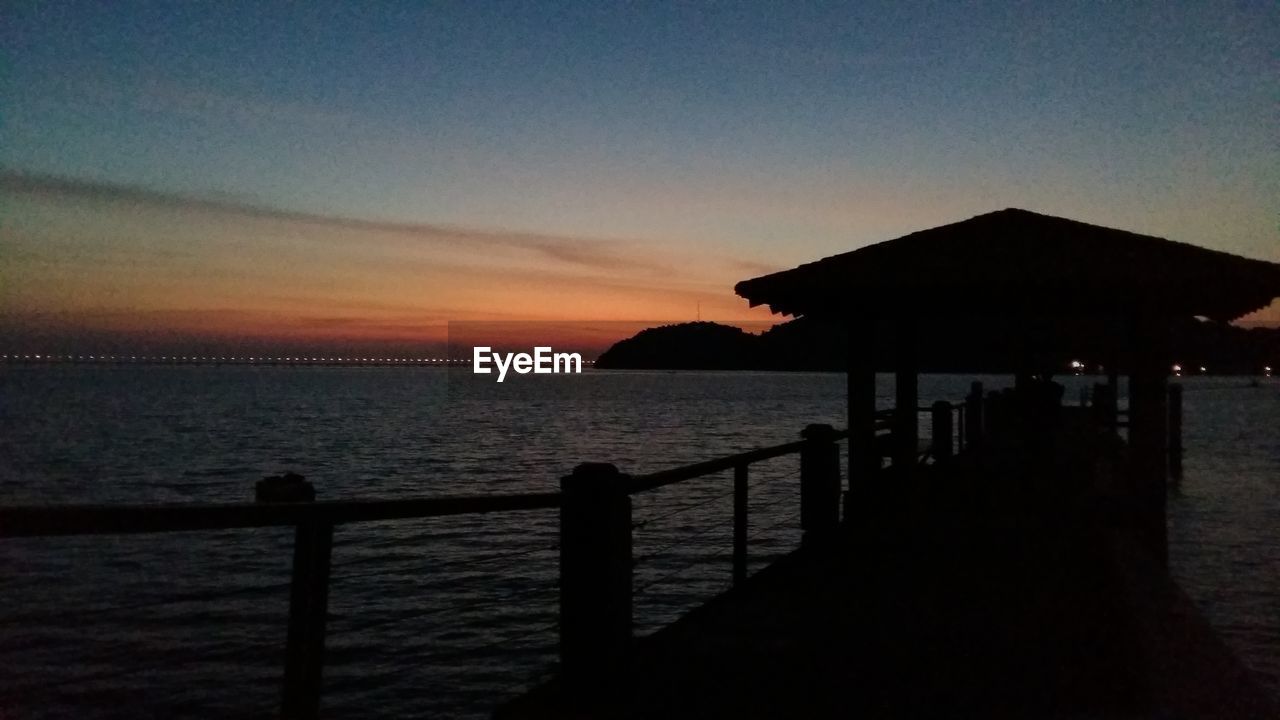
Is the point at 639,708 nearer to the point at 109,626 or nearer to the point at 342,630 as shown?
the point at 342,630

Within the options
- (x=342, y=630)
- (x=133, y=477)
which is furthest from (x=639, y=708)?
(x=133, y=477)

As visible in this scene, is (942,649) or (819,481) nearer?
(942,649)

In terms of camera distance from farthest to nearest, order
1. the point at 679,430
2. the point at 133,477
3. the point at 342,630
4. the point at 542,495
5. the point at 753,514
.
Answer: the point at 679,430
the point at 133,477
the point at 753,514
the point at 342,630
the point at 542,495

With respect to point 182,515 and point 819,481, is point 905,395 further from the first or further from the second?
point 182,515

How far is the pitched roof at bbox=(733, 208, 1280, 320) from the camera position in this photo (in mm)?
8539

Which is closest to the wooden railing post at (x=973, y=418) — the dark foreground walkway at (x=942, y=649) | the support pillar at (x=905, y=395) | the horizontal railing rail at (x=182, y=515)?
the support pillar at (x=905, y=395)

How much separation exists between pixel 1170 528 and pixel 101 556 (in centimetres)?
2712

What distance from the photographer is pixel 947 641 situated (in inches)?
243

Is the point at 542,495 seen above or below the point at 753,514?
above

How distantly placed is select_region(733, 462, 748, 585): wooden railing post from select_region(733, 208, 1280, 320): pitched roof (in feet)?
9.08

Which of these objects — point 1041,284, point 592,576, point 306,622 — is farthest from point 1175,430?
point 306,622

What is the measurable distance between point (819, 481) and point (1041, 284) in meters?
2.78

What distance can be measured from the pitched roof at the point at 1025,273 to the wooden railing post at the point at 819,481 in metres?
1.47

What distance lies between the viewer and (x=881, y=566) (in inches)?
337
